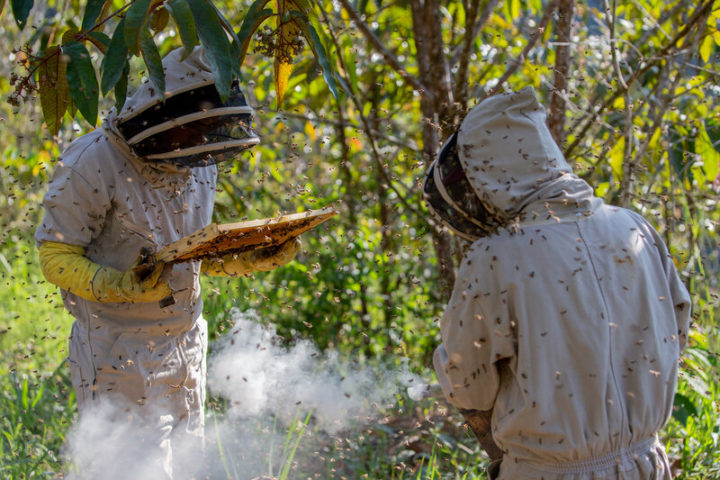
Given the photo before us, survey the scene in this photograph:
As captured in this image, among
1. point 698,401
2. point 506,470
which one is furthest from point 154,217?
point 698,401

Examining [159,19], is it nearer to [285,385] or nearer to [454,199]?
[454,199]

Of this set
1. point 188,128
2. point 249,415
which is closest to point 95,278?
point 188,128

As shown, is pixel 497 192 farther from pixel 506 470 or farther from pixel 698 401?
pixel 698 401

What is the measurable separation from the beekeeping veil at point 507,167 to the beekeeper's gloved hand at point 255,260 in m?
1.02

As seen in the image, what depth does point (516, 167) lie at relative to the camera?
1.80m

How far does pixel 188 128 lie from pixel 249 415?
1790 mm

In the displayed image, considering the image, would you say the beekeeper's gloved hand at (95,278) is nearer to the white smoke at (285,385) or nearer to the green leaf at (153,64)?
the green leaf at (153,64)

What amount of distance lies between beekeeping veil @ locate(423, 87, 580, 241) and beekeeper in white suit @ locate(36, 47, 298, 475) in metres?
0.94

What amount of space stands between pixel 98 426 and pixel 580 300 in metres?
1.78

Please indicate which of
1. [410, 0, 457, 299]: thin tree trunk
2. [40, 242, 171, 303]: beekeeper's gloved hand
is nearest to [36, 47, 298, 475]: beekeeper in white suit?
[40, 242, 171, 303]: beekeeper's gloved hand

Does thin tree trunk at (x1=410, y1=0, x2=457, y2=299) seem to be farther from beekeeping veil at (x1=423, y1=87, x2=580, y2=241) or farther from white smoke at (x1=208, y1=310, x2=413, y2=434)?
beekeeping veil at (x1=423, y1=87, x2=580, y2=241)

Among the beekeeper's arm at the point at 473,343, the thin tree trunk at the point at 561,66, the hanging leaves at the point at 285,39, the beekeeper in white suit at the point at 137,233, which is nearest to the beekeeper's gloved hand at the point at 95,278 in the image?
the beekeeper in white suit at the point at 137,233

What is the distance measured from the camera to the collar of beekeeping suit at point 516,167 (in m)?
1.79

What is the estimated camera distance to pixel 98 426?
2.45m
